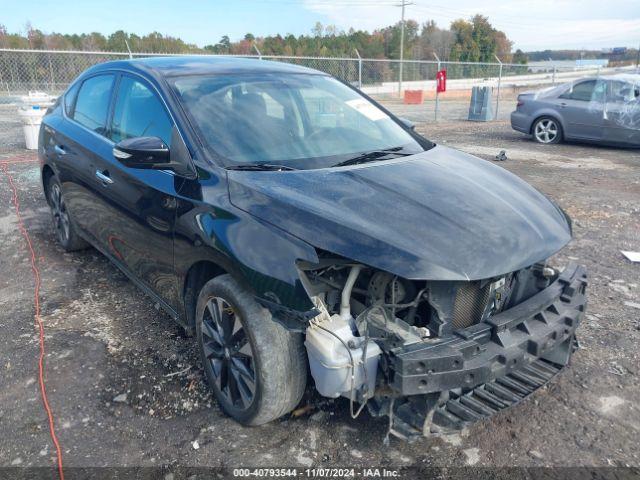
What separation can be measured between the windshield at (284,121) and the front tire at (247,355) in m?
0.75

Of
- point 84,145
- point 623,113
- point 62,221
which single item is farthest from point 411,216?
point 623,113

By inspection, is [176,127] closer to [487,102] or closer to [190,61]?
[190,61]

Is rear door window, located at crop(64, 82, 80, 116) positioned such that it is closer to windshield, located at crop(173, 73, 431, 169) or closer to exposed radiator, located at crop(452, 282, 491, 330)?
windshield, located at crop(173, 73, 431, 169)

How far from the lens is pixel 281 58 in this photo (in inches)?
699

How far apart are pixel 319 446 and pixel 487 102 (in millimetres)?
16032

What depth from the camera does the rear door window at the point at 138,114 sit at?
119 inches

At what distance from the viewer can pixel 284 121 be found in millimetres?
3172

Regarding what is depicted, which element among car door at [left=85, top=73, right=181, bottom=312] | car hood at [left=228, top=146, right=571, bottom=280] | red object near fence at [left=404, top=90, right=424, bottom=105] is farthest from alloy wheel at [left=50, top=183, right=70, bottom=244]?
red object near fence at [left=404, top=90, right=424, bottom=105]

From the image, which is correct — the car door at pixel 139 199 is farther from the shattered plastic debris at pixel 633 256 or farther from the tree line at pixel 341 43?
the tree line at pixel 341 43

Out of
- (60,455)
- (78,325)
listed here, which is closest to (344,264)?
(60,455)

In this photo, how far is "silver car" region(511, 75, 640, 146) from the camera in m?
10.5

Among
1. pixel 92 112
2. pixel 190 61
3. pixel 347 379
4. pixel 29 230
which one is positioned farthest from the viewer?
pixel 29 230

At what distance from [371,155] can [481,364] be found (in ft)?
4.75

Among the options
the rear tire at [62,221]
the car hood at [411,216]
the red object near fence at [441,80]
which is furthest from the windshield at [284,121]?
the red object near fence at [441,80]
